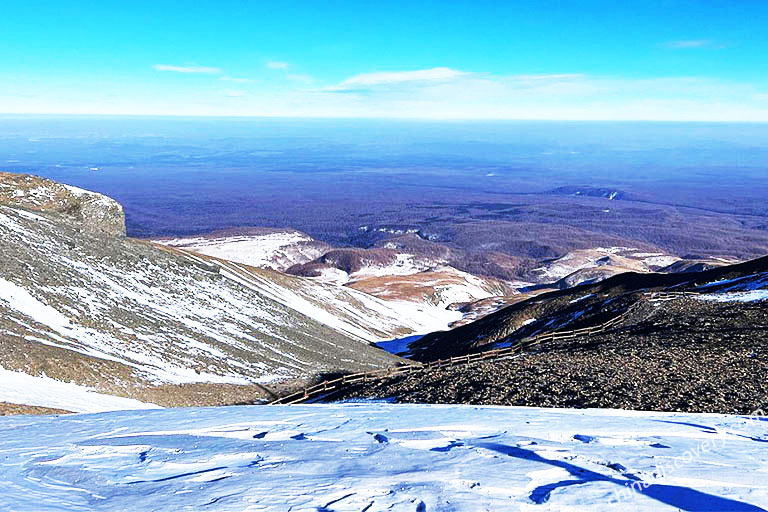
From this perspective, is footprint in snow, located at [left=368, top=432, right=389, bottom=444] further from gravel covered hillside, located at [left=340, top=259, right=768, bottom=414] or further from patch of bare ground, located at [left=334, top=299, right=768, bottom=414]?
gravel covered hillside, located at [left=340, top=259, right=768, bottom=414]

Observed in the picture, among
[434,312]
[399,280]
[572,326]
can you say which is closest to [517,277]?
[399,280]

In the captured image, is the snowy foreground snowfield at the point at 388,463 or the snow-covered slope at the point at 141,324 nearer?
the snowy foreground snowfield at the point at 388,463

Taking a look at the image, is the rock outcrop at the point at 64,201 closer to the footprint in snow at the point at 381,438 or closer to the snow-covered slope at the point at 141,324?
the snow-covered slope at the point at 141,324

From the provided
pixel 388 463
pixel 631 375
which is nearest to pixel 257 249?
pixel 631 375

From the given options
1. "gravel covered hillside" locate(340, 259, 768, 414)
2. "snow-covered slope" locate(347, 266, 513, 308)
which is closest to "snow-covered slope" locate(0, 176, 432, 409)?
"gravel covered hillside" locate(340, 259, 768, 414)

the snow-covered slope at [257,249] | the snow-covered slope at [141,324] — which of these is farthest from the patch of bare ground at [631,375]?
the snow-covered slope at [257,249]

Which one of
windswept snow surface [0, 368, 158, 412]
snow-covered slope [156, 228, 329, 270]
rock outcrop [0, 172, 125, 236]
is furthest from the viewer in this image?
snow-covered slope [156, 228, 329, 270]

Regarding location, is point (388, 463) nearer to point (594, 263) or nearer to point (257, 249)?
point (594, 263)
